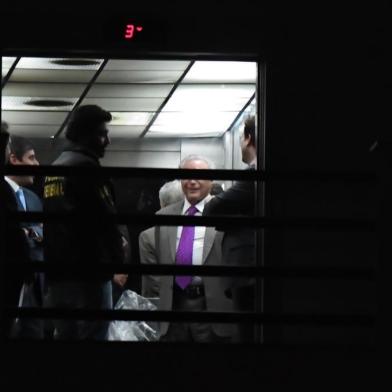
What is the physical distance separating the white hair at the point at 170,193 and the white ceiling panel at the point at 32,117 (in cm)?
67

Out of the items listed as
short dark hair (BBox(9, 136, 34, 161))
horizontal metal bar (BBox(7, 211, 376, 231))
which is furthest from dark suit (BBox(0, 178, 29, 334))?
short dark hair (BBox(9, 136, 34, 161))

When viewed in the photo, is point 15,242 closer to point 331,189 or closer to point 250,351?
point 250,351

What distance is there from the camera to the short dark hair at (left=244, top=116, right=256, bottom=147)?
6882mm

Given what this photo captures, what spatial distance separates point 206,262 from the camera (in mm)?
6676

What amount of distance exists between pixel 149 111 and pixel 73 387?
6.02ft

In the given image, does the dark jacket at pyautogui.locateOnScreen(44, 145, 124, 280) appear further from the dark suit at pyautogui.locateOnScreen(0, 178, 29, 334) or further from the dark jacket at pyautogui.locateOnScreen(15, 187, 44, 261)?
the dark jacket at pyautogui.locateOnScreen(15, 187, 44, 261)

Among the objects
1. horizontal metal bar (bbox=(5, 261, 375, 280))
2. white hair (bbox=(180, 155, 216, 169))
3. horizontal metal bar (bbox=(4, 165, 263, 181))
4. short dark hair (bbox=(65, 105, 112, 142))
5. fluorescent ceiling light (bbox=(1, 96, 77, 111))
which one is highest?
fluorescent ceiling light (bbox=(1, 96, 77, 111))

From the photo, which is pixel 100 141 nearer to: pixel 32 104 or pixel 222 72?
pixel 32 104

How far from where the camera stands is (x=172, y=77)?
281 inches

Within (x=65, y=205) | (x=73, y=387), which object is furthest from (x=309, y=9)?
(x=73, y=387)

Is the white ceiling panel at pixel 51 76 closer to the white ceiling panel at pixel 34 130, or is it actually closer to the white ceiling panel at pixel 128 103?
the white ceiling panel at pixel 128 103

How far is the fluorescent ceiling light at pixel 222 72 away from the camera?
22.9 ft

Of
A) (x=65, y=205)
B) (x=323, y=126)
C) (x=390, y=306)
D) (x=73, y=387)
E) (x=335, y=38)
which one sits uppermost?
(x=335, y=38)

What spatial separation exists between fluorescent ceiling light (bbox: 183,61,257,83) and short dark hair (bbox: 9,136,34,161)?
101 cm
